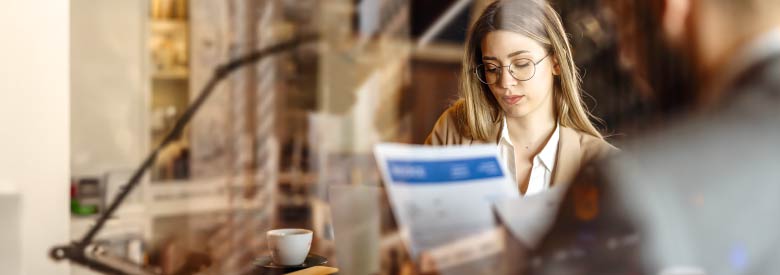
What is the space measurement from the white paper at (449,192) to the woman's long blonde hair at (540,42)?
0.15 ft

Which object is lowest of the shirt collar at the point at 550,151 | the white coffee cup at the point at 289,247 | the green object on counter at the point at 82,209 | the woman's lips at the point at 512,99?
the white coffee cup at the point at 289,247

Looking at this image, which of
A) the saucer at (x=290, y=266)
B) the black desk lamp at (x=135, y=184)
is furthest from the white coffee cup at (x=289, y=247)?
the black desk lamp at (x=135, y=184)

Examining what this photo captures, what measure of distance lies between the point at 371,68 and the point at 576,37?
32 cm

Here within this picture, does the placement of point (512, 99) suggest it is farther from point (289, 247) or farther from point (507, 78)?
point (289, 247)

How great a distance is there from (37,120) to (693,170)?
1.12m

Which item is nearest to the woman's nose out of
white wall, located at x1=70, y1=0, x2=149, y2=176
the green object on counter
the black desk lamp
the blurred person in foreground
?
the blurred person in foreground

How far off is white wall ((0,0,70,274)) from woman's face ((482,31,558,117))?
76 centimetres

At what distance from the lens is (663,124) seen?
0.98 meters

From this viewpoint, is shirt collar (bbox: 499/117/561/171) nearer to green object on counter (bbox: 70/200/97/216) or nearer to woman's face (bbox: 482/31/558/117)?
woman's face (bbox: 482/31/558/117)

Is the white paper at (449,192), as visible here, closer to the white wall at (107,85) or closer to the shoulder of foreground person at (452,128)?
the shoulder of foreground person at (452,128)

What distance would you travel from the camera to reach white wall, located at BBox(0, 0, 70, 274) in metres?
1.16

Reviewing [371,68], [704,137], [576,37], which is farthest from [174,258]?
[704,137]

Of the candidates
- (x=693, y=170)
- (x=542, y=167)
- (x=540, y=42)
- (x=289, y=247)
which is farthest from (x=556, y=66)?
(x=289, y=247)

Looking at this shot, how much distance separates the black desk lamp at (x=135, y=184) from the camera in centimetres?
111
